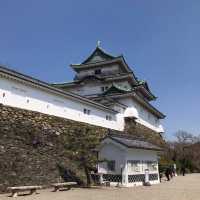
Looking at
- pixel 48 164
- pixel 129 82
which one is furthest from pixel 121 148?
pixel 129 82

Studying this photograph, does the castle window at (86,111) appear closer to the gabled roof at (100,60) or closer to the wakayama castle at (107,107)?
the wakayama castle at (107,107)

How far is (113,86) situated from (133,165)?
49.1ft

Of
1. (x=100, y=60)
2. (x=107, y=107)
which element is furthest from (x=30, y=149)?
(x=100, y=60)

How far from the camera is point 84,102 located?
23.6 m

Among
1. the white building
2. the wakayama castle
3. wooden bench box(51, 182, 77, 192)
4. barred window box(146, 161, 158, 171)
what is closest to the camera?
wooden bench box(51, 182, 77, 192)

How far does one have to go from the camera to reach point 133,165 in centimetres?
1984

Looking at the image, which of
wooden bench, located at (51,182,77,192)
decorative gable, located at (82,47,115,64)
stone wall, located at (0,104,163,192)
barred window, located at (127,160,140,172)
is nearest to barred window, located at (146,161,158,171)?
barred window, located at (127,160,140,172)

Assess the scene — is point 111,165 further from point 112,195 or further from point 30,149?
point 30,149

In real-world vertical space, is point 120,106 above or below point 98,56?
below

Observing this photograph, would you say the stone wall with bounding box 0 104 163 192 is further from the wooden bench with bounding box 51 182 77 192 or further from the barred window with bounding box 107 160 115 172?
the barred window with bounding box 107 160 115 172

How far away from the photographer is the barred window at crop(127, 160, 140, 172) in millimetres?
19347

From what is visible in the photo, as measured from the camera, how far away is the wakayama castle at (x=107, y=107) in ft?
58.5

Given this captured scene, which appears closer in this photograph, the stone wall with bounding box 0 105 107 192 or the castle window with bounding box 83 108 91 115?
the stone wall with bounding box 0 105 107 192

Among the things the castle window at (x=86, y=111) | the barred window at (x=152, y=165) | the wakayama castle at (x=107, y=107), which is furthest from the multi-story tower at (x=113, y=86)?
the barred window at (x=152, y=165)
